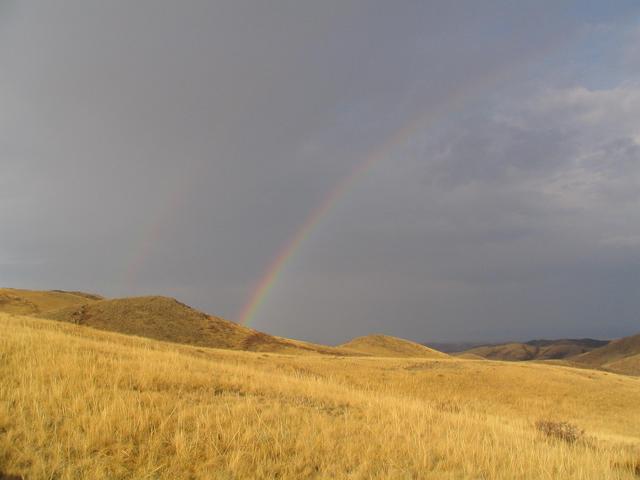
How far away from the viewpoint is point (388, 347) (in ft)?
312

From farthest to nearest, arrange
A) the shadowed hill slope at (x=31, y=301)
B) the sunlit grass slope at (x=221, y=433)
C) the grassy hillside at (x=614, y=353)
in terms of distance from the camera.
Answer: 1. the grassy hillside at (x=614, y=353)
2. the shadowed hill slope at (x=31, y=301)
3. the sunlit grass slope at (x=221, y=433)

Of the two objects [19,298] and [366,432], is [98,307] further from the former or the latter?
[366,432]

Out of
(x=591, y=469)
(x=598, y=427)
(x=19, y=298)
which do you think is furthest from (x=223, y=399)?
(x=19, y=298)

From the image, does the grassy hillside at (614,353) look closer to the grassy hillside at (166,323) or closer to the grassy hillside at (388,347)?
the grassy hillside at (388,347)

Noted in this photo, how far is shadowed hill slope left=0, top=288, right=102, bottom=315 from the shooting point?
70.6 m

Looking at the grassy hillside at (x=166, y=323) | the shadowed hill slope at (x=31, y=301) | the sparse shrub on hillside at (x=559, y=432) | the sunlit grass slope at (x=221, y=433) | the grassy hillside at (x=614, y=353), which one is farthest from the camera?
the grassy hillside at (x=614, y=353)

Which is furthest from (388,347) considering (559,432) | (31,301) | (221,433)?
(221,433)

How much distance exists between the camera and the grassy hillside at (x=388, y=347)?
90.3 metres

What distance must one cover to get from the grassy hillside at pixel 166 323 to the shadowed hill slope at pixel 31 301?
763cm

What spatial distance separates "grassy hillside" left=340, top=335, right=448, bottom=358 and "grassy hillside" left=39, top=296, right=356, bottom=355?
21350 millimetres

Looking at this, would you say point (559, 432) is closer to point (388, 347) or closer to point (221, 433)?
point (221, 433)

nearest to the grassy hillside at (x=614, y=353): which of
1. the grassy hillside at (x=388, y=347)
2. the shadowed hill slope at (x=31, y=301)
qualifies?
the grassy hillside at (x=388, y=347)

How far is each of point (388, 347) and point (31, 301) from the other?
69.6 meters

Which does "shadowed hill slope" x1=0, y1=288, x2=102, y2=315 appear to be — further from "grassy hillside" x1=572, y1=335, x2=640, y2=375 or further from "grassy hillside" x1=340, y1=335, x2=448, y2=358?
"grassy hillside" x1=572, y1=335, x2=640, y2=375
